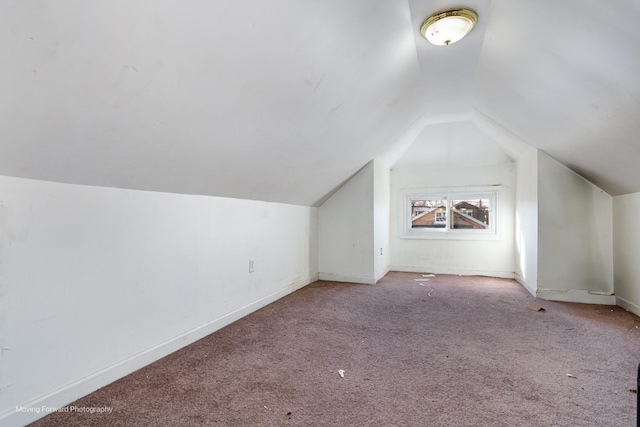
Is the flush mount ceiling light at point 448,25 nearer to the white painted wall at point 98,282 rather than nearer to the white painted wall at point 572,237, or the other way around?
the white painted wall at point 98,282

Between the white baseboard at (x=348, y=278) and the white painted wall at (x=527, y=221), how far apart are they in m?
1.93

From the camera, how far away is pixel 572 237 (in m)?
3.45

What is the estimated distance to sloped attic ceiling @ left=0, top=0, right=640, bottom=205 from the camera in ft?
3.53

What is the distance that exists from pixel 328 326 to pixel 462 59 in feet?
8.35

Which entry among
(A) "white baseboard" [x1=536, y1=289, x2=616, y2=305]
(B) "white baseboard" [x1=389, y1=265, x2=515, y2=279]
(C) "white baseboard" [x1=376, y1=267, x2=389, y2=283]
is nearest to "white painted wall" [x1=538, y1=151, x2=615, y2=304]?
(A) "white baseboard" [x1=536, y1=289, x2=616, y2=305]

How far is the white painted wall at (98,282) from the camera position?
4.34ft

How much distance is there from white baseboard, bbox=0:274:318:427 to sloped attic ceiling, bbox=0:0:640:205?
3.33ft

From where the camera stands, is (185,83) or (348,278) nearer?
(185,83)

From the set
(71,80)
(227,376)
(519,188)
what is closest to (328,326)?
(227,376)

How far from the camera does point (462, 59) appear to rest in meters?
2.57

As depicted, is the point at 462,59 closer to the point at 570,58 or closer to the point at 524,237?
the point at 570,58

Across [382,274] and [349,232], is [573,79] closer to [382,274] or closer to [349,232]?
[349,232]

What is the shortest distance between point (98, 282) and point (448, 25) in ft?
8.64

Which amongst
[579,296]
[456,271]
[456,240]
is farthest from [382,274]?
[579,296]
